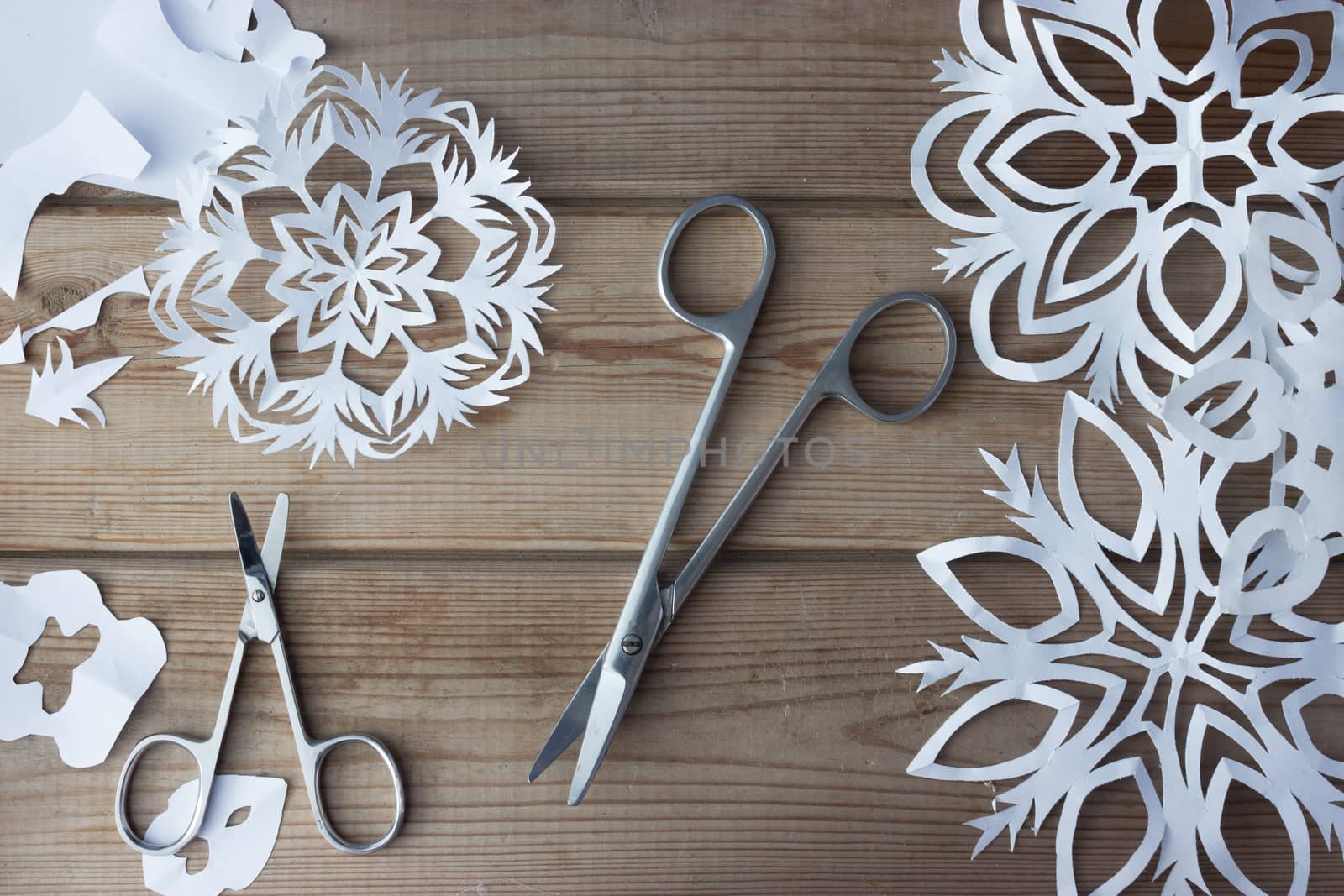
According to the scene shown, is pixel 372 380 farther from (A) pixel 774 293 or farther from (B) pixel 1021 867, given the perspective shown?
(B) pixel 1021 867

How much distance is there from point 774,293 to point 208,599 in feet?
1.29

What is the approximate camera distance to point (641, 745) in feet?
1.65

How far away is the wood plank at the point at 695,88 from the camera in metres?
0.53

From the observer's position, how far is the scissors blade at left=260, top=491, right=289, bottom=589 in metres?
0.50

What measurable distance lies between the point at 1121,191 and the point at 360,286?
47cm

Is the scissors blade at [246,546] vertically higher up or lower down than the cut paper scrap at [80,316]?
lower down

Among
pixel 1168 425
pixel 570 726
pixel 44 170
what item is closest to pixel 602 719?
pixel 570 726

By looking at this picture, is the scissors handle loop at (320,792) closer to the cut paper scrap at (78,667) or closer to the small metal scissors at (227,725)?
the small metal scissors at (227,725)

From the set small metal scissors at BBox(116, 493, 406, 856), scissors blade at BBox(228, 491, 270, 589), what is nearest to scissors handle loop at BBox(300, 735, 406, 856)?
small metal scissors at BBox(116, 493, 406, 856)

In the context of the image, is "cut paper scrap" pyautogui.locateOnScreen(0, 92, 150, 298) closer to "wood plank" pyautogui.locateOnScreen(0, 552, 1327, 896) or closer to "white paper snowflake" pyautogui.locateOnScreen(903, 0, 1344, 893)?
"wood plank" pyautogui.locateOnScreen(0, 552, 1327, 896)

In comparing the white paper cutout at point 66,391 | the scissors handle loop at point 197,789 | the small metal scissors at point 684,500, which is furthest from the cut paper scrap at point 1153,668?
the white paper cutout at point 66,391

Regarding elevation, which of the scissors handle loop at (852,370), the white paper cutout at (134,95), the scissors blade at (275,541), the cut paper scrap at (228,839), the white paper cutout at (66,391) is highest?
the white paper cutout at (134,95)

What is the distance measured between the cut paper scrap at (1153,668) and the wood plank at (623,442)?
0.02 metres

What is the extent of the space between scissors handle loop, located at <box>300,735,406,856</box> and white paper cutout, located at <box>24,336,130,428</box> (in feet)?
0.79
